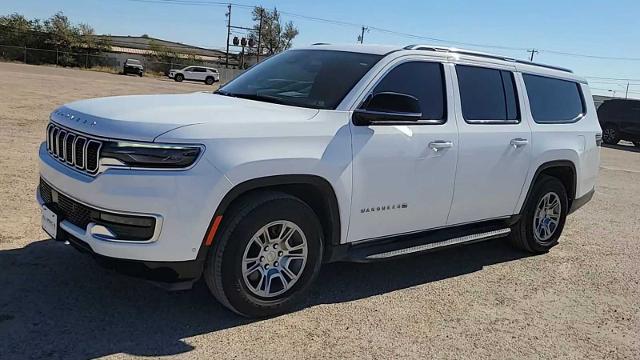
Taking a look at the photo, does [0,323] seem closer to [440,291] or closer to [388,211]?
[388,211]

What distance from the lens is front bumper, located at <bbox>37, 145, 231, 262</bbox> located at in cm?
346

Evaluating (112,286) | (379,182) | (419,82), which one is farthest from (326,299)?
(419,82)

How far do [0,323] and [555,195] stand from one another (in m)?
5.32

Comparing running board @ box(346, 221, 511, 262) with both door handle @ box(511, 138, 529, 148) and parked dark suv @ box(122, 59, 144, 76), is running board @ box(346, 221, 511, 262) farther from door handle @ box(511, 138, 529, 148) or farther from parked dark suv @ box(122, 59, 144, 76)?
parked dark suv @ box(122, 59, 144, 76)

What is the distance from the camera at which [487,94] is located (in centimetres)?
550

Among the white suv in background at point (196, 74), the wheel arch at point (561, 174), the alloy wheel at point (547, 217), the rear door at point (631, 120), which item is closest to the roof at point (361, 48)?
the wheel arch at point (561, 174)

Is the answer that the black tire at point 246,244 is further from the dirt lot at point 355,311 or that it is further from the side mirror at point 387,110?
the side mirror at point 387,110

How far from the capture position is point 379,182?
4.45 m

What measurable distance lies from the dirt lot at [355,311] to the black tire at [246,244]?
5.7 inches

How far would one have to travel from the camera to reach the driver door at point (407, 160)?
14.4 ft

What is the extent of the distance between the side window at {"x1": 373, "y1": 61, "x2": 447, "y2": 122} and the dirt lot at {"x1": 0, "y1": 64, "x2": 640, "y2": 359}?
151 cm

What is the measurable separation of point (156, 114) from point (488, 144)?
2966 mm

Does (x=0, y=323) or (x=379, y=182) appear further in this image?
(x=379, y=182)

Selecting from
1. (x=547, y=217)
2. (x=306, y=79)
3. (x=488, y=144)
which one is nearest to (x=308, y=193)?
(x=306, y=79)
